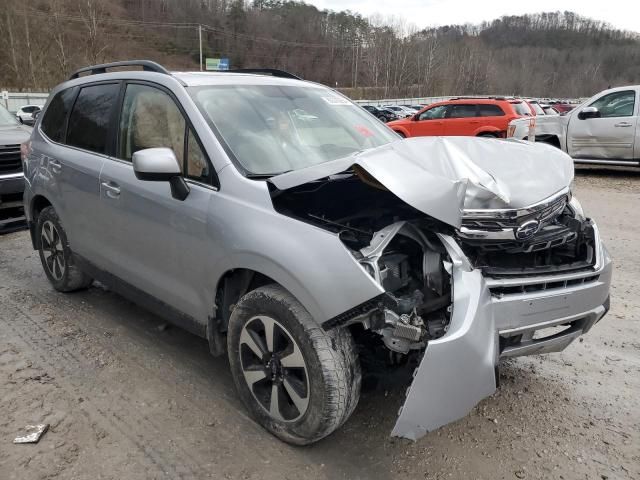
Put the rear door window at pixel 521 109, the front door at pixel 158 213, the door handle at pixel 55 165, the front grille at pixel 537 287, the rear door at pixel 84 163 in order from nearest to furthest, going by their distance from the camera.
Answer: the front grille at pixel 537 287, the front door at pixel 158 213, the rear door at pixel 84 163, the door handle at pixel 55 165, the rear door window at pixel 521 109

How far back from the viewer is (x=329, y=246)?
7.29ft

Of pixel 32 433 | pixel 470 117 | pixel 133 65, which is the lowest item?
pixel 32 433

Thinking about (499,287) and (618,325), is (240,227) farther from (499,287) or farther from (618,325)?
(618,325)

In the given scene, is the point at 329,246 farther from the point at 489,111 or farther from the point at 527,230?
the point at 489,111

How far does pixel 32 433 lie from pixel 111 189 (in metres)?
1.55

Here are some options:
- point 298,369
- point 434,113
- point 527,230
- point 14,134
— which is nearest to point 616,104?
point 434,113

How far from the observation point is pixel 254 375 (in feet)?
8.72

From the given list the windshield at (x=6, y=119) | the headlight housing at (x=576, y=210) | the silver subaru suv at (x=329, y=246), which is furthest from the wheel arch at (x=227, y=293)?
the windshield at (x=6, y=119)

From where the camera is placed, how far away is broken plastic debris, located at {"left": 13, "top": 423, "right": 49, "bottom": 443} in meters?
2.66

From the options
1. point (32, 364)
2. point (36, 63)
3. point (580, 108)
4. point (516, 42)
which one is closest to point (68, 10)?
point (36, 63)

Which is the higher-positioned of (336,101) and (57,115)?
(336,101)

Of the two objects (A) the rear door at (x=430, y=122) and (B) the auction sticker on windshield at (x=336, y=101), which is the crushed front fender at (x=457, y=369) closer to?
(B) the auction sticker on windshield at (x=336, y=101)

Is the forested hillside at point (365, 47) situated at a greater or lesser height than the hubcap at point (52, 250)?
greater

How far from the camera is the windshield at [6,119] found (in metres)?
7.59
